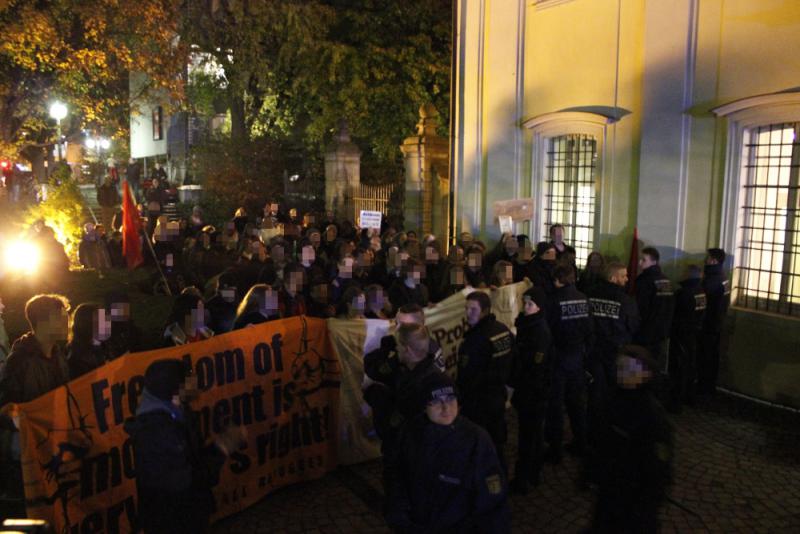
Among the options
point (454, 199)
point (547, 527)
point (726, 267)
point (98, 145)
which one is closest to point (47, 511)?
point (547, 527)

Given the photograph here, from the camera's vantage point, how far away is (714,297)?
8664mm

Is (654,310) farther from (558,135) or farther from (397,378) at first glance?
(558,135)

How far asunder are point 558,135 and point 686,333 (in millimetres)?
4600

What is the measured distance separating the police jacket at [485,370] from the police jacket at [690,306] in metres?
3.76

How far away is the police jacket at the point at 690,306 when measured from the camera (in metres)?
8.27

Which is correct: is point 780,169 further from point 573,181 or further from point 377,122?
point 377,122

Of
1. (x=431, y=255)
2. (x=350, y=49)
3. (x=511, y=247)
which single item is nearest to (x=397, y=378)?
(x=431, y=255)

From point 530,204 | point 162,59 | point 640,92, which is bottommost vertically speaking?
point 530,204

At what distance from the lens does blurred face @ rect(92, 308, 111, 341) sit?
5.43 meters

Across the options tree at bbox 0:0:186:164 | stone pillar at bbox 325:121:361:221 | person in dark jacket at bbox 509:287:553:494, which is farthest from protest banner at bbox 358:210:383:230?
person in dark jacket at bbox 509:287:553:494

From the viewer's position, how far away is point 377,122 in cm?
2133

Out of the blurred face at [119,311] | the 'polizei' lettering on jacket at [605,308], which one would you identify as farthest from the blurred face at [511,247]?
the blurred face at [119,311]

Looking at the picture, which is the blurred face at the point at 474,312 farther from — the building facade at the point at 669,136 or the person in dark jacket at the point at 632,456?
→ the building facade at the point at 669,136

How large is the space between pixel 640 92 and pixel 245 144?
18.2 meters
